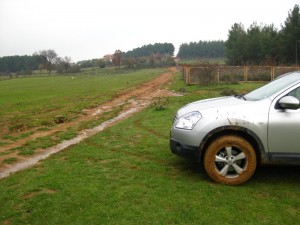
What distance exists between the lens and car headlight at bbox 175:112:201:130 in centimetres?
505

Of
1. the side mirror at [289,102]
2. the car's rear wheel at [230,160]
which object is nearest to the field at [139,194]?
the car's rear wheel at [230,160]

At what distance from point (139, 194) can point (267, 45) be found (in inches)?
1865

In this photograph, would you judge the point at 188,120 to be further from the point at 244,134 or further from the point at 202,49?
the point at 202,49

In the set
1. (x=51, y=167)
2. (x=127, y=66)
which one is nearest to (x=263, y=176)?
(x=51, y=167)

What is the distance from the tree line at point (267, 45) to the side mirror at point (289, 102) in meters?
31.6

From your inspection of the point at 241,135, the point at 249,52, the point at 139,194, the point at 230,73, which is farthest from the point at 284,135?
the point at 249,52

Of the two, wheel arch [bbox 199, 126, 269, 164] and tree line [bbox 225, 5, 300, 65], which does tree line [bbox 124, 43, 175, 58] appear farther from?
wheel arch [bbox 199, 126, 269, 164]

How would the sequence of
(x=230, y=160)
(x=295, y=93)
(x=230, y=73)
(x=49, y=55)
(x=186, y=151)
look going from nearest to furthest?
(x=295, y=93), (x=230, y=160), (x=186, y=151), (x=230, y=73), (x=49, y=55)

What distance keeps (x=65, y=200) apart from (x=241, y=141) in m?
2.64

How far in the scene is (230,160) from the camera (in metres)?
4.94

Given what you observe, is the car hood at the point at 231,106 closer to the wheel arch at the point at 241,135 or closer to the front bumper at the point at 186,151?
the wheel arch at the point at 241,135

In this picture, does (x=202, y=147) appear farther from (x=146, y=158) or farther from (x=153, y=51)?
(x=153, y=51)

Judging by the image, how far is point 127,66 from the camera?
97.3 meters

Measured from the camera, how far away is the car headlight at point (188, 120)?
16.6ft
